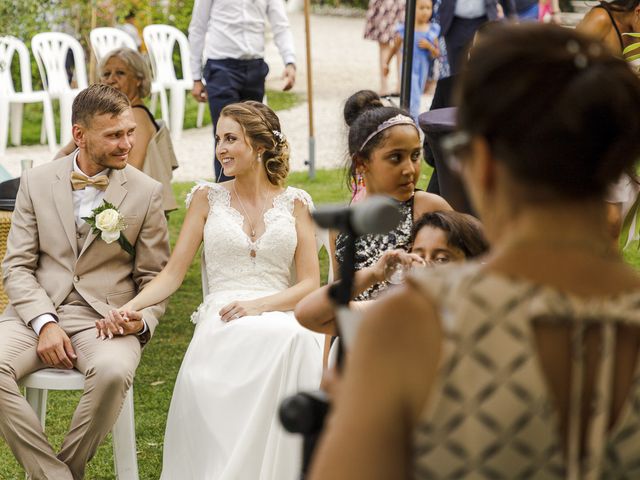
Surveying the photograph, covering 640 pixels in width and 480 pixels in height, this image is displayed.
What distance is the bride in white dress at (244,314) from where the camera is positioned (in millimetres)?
3867

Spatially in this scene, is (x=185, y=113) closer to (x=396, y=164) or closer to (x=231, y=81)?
(x=231, y=81)

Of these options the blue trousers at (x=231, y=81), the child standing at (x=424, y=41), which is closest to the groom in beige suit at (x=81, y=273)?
the blue trousers at (x=231, y=81)

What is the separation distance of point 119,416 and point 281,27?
4.55m

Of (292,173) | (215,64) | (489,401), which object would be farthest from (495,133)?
(292,173)

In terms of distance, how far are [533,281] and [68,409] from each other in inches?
155

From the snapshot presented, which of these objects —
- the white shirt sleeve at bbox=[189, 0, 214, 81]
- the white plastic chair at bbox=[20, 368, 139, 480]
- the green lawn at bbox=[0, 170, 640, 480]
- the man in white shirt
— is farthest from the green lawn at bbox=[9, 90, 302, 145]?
the white plastic chair at bbox=[20, 368, 139, 480]

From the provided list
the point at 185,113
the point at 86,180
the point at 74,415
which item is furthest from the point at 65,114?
the point at 74,415

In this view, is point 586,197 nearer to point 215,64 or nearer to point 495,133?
point 495,133

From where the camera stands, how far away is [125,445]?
394 centimetres

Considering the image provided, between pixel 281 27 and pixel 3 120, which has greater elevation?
pixel 281 27

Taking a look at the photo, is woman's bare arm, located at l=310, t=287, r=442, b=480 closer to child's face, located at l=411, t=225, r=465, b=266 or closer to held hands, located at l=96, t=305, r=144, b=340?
child's face, located at l=411, t=225, r=465, b=266

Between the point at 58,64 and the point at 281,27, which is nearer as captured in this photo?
the point at 281,27

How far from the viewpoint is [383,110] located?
13.1 feet

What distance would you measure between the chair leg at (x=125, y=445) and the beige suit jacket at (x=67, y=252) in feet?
0.99
